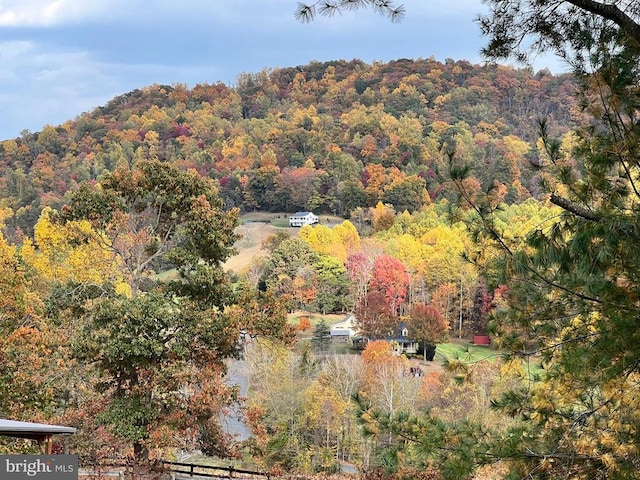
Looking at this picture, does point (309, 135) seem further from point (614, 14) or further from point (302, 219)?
point (614, 14)

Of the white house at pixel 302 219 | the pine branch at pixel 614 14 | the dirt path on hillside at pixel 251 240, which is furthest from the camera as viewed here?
the white house at pixel 302 219

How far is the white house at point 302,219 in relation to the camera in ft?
241

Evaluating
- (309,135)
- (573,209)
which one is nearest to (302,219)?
(309,135)

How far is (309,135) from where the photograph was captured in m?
93.4

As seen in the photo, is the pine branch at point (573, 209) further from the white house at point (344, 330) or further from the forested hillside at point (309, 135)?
the forested hillside at point (309, 135)

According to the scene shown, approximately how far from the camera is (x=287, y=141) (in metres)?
92.9

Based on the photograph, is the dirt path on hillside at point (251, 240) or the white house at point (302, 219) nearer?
the dirt path on hillside at point (251, 240)

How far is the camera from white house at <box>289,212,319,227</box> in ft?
241

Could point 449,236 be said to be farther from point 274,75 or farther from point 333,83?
point 274,75

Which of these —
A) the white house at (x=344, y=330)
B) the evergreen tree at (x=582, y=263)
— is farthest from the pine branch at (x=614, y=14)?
the white house at (x=344, y=330)

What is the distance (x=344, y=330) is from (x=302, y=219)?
3371 cm

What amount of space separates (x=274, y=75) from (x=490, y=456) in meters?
138

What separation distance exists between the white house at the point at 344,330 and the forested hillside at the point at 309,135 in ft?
59.8

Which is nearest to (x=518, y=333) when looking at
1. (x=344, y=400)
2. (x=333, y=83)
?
(x=344, y=400)
